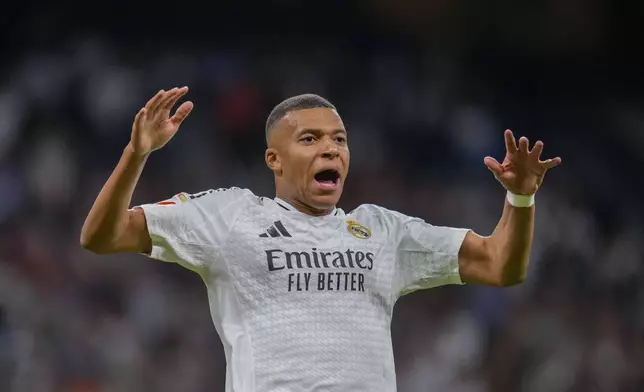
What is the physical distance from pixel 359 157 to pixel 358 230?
5250mm

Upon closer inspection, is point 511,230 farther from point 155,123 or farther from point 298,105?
point 155,123

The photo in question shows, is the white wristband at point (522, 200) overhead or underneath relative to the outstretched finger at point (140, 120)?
underneath

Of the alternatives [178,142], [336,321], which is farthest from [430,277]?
[178,142]

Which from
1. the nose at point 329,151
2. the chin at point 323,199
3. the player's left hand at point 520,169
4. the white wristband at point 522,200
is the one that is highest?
the nose at point 329,151

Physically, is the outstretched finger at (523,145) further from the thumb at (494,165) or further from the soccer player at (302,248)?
the thumb at (494,165)

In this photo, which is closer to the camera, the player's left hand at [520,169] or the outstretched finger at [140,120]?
the outstretched finger at [140,120]

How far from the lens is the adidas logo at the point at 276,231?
13.9 feet

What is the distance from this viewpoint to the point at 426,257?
4523mm

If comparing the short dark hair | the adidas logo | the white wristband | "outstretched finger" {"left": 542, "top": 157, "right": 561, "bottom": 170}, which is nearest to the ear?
the short dark hair

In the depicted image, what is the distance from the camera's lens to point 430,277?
4527mm

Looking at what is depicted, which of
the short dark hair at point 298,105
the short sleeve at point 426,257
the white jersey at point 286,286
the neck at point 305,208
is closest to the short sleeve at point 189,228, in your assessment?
the white jersey at point 286,286

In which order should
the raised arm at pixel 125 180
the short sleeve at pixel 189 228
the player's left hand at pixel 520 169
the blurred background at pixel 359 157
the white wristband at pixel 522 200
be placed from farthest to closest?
the blurred background at pixel 359 157 → the white wristband at pixel 522 200 → the player's left hand at pixel 520 169 → the short sleeve at pixel 189 228 → the raised arm at pixel 125 180

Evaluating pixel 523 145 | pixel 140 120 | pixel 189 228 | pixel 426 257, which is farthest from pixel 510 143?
pixel 140 120

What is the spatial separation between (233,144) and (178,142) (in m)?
Result: 0.51
